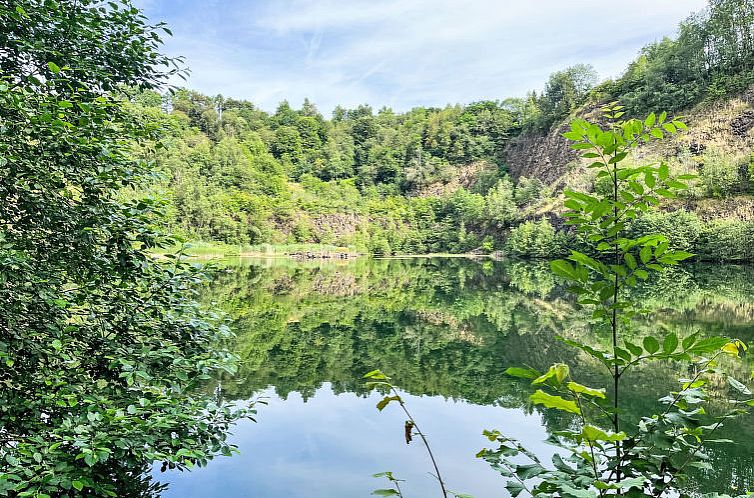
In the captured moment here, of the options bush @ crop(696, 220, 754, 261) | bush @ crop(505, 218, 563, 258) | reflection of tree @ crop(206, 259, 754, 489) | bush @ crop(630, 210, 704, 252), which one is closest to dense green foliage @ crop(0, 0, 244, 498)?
reflection of tree @ crop(206, 259, 754, 489)

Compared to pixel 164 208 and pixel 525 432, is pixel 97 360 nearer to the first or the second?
pixel 164 208

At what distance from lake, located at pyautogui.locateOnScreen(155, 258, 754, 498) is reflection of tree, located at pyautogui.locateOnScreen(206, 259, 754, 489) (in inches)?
1.6

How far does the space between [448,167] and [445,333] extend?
6862cm

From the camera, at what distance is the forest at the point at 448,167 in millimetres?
38834

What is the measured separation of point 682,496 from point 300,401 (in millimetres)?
7071

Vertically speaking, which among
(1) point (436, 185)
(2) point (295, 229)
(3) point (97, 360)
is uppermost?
(1) point (436, 185)

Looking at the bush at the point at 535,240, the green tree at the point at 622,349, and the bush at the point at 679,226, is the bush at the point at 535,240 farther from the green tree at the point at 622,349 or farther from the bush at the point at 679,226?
the green tree at the point at 622,349

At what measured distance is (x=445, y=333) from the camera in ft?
44.0

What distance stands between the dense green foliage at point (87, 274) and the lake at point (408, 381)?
648 millimetres

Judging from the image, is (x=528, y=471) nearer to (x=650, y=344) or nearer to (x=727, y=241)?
(x=650, y=344)

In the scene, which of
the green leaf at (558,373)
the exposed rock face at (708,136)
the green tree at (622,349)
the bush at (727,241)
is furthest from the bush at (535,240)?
the green leaf at (558,373)

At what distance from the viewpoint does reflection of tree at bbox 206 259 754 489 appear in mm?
8562

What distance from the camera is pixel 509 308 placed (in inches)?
675

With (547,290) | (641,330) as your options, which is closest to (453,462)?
(641,330)
